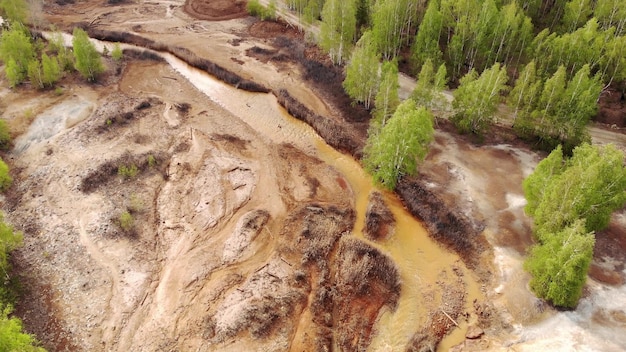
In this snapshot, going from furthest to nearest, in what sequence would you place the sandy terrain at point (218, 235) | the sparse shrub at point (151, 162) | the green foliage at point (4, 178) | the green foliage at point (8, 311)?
the sparse shrub at point (151, 162)
the green foliage at point (4, 178)
the sandy terrain at point (218, 235)
the green foliage at point (8, 311)

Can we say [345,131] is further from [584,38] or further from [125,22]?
[125,22]

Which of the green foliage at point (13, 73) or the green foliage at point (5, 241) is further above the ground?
the green foliage at point (13, 73)

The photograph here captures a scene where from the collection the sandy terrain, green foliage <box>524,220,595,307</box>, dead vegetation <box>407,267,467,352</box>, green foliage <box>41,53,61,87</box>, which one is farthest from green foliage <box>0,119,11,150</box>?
green foliage <box>524,220,595,307</box>

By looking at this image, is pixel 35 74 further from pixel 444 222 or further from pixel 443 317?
pixel 443 317

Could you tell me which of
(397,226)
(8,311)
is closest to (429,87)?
(397,226)

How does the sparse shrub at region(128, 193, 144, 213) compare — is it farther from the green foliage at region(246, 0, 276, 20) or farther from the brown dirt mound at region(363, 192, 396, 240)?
the green foliage at region(246, 0, 276, 20)

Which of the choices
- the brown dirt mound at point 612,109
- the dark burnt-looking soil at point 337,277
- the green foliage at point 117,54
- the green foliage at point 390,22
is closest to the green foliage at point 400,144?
the dark burnt-looking soil at point 337,277

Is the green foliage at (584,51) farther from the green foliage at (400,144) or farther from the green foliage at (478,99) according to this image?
the green foliage at (400,144)

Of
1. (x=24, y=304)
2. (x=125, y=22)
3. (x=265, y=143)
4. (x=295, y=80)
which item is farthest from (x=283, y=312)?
(x=125, y=22)
